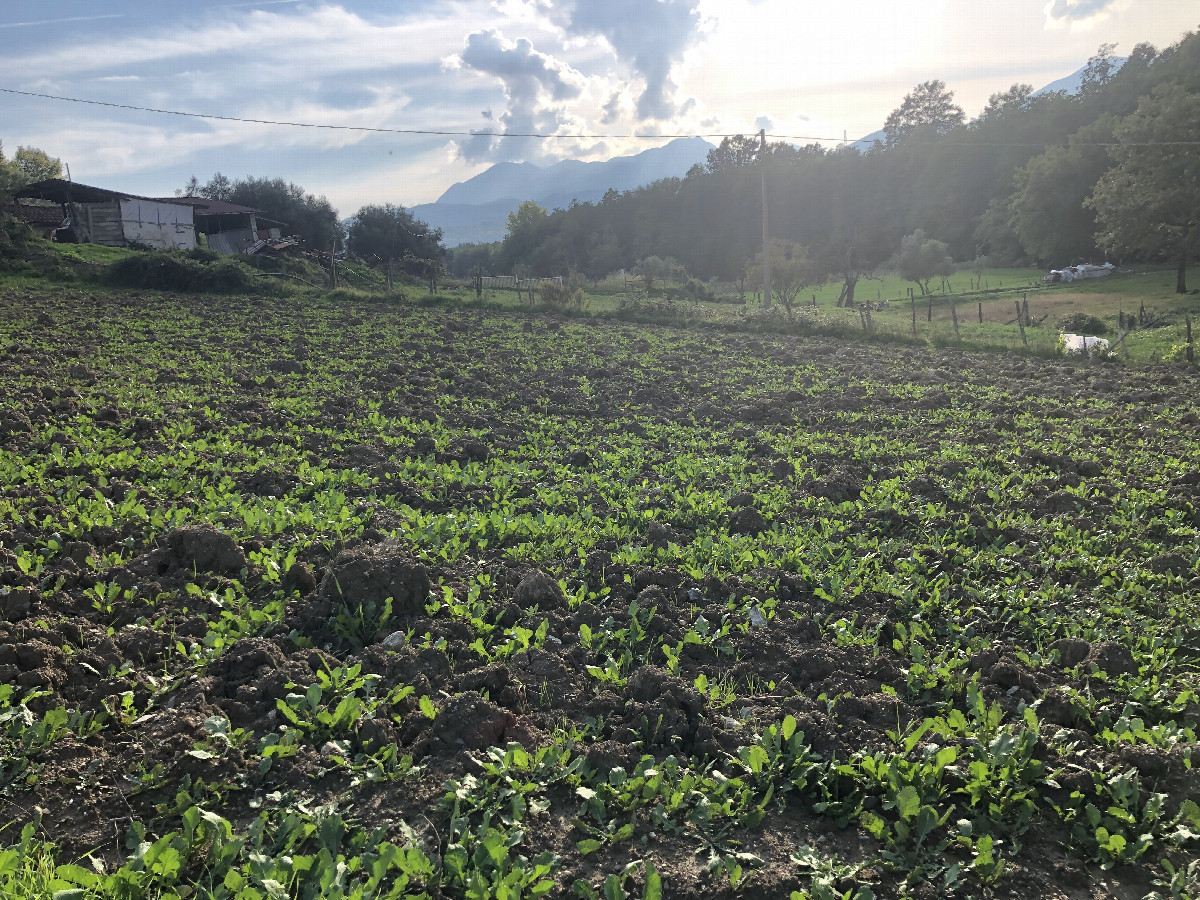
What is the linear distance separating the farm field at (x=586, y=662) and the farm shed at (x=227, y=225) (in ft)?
140

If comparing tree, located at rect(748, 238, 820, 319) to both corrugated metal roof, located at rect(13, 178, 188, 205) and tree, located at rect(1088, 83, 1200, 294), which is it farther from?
corrugated metal roof, located at rect(13, 178, 188, 205)

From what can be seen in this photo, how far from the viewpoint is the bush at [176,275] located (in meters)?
29.2

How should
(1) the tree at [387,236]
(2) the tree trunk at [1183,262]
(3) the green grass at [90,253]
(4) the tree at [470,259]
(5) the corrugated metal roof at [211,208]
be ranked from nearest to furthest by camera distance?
(3) the green grass at [90,253]
(2) the tree trunk at [1183,262]
(5) the corrugated metal roof at [211,208]
(1) the tree at [387,236]
(4) the tree at [470,259]

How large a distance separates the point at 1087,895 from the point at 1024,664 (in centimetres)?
197

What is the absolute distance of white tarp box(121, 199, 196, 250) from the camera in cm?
4156

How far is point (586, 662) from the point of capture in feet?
16.7

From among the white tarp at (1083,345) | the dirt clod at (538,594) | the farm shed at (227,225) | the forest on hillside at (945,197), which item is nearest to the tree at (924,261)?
the forest on hillside at (945,197)

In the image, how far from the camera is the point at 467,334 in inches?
882

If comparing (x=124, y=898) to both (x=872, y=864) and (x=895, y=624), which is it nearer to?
(x=872, y=864)

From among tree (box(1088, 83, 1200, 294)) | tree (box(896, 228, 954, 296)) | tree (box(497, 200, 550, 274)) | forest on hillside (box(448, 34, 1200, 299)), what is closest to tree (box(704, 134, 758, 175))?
forest on hillside (box(448, 34, 1200, 299))

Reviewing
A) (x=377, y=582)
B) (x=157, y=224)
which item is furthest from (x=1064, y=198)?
(x=377, y=582)

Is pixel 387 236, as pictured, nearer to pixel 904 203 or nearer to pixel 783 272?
pixel 783 272

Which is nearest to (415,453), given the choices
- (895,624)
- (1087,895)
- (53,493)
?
(53,493)

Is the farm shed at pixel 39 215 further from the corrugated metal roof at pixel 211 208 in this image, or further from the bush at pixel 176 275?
the bush at pixel 176 275
